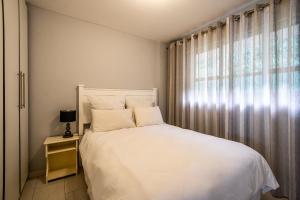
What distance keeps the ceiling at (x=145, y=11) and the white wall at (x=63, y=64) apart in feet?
0.63

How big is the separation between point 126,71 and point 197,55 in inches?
54.8

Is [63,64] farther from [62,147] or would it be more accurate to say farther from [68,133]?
[62,147]

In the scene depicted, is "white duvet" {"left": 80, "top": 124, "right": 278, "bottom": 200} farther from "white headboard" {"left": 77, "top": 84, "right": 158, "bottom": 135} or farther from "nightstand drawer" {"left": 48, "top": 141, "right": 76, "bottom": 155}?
"white headboard" {"left": 77, "top": 84, "right": 158, "bottom": 135}

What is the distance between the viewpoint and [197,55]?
2.80m

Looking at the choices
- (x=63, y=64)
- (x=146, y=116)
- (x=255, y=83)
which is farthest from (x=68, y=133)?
(x=255, y=83)

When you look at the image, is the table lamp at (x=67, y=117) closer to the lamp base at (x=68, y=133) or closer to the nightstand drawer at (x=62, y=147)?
the lamp base at (x=68, y=133)

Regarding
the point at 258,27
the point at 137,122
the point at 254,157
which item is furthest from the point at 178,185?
the point at 258,27

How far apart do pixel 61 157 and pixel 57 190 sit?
0.58 meters

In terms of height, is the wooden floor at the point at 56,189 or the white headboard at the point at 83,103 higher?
the white headboard at the point at 83,103

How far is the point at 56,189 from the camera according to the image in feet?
6.18

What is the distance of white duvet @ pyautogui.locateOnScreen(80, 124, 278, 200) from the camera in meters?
0.88

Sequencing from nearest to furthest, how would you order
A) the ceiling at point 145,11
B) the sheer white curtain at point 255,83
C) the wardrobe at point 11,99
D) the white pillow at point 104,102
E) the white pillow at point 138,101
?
the wardrobe at point 11,99, the sheer white curtain at point 255,83, the ceiling at point 145,11, the white pillow at point 104,102, the white pillow at point 138,101

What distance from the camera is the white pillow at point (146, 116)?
2519 millimetres

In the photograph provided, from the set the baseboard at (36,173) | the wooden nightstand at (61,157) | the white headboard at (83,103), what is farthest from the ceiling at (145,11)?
the baseboard at (36,173)
